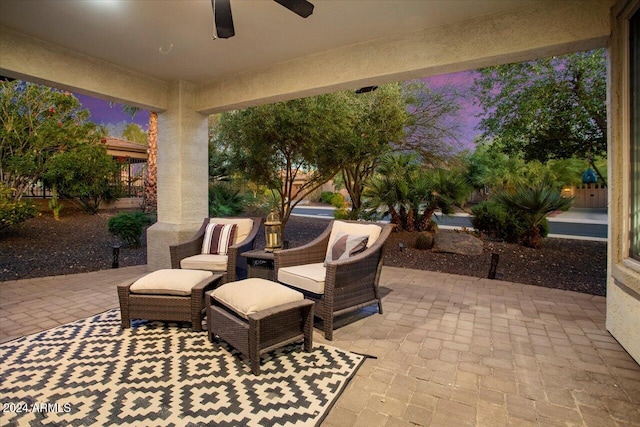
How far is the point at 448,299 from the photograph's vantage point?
399 cm

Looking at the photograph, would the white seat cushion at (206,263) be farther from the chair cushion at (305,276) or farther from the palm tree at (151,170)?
the palm tree at (151,170)

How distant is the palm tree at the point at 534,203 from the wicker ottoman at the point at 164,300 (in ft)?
19.9

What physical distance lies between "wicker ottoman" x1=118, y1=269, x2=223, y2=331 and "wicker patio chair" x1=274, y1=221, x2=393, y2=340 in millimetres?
813

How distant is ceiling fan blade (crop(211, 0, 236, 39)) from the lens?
2332 millimetres

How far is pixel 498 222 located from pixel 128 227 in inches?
291

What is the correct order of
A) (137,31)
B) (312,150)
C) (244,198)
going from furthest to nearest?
(244,198) < (312,150) < (137,31)

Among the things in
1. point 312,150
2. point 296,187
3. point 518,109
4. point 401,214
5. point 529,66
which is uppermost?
point 529,66

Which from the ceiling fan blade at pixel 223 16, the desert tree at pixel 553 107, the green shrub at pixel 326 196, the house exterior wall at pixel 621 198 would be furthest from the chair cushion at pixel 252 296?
the green shrub at pixel 326 196

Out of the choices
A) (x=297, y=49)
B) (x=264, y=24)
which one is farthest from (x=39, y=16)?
(x=297, y=49)

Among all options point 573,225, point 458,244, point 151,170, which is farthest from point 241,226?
point 573,225

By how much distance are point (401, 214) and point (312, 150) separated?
237cm

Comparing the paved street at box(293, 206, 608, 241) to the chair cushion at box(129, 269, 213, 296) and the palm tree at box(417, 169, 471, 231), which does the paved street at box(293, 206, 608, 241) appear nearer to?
the palm tree at box(417, 169, 471, 231)

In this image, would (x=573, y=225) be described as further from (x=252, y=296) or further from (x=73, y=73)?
(x=73, y=73)

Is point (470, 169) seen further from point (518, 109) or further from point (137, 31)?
point (137, 31)
